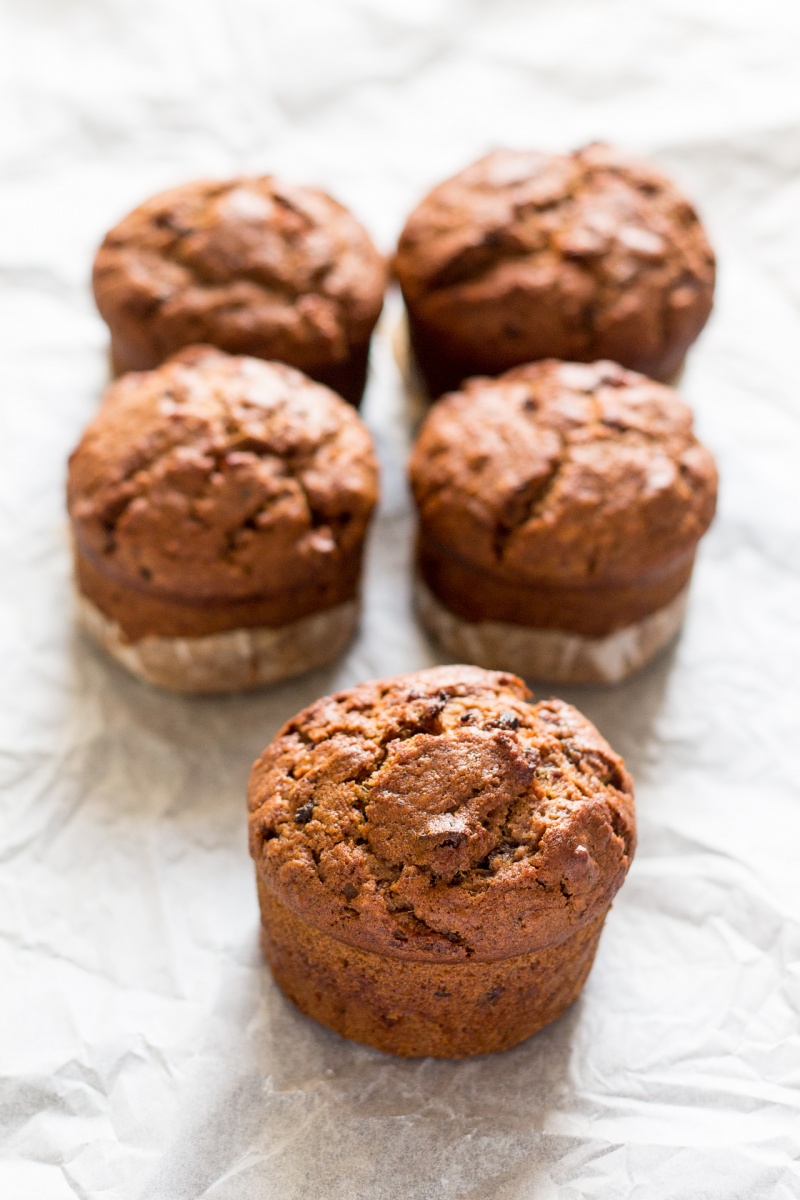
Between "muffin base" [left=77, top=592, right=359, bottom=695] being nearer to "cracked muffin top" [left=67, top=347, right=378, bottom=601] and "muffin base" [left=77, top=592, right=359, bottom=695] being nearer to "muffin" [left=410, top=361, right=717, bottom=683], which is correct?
"cracked muffin top" [left=67, top=347, right=378, bottom=601]

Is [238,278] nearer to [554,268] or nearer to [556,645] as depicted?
[554,268]

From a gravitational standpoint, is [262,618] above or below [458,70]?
below

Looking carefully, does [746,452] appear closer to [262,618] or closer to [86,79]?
[262,618]

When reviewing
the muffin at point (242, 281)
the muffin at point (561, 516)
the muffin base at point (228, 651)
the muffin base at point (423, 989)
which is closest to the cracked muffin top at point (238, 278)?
the muffin at point (242, 281)

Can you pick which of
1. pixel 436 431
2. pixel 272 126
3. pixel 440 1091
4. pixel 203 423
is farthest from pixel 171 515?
pixel 272 126

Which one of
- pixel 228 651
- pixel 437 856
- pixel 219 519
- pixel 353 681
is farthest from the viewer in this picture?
pixel 353 681

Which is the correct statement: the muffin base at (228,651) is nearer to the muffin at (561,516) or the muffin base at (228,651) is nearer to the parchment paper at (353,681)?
the parchment paper at (353,681)

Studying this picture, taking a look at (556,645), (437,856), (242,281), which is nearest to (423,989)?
(437,856)
